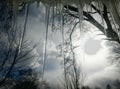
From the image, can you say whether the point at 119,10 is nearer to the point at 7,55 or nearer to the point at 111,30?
the point at 111,30

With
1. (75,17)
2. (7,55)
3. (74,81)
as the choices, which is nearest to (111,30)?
(75,17)

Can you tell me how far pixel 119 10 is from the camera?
285cm

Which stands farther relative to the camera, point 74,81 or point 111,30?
point 74,81

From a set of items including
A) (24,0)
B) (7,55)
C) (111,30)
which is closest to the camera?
(24,0)

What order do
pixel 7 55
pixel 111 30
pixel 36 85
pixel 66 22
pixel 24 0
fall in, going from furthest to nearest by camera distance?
pixel 36 85 < pixel 7 55 < pixel 66 22 < pixel 111 30 < pixel 24 0

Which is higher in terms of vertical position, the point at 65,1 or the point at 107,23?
the point at 107,23

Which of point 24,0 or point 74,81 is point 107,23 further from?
point 74,81

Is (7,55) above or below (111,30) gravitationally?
below

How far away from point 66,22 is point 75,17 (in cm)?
51

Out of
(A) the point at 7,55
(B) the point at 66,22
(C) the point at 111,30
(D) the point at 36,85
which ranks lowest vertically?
(D) the point at 36,85

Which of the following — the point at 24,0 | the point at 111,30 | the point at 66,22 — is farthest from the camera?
the point at 66,22

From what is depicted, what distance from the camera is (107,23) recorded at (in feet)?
24.1

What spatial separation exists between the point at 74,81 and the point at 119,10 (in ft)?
45.4

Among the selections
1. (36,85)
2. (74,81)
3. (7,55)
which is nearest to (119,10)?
(7,55)
